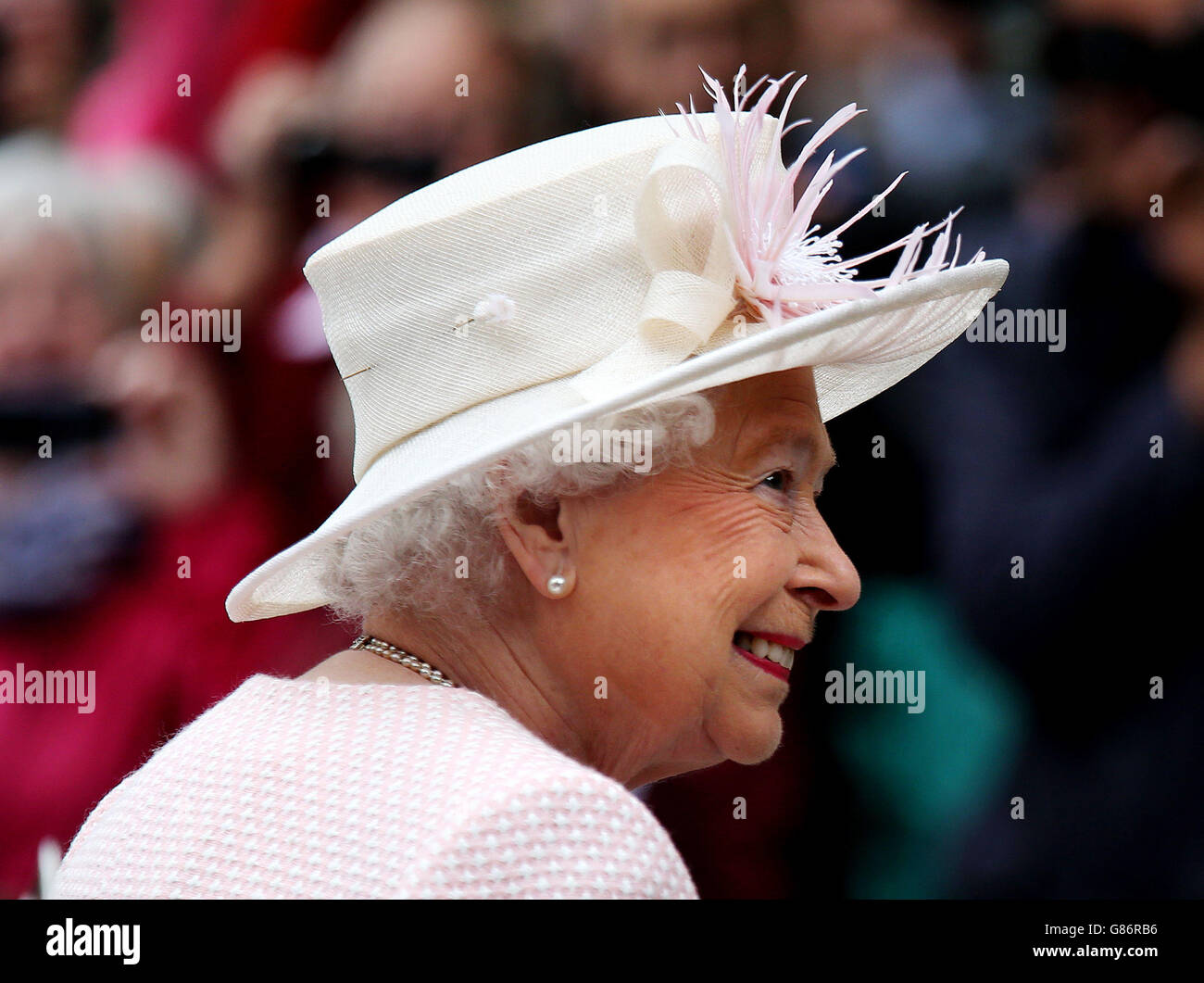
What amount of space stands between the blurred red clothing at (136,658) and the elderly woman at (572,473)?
105 cm

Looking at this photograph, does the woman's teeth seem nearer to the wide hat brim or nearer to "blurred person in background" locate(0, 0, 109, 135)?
the wide hat brim

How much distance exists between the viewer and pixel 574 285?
1.75 m

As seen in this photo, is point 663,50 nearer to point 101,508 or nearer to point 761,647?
point 101,508

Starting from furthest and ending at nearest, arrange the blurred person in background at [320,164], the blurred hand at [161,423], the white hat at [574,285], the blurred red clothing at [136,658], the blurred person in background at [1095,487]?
1. the blurred hand at [161,423]
2. the blurred person in background at [320,164]
3. the blurred red clothing at [136,658]
4. the blurred person in background at [1095,487]
5. the white hat at [574,285]

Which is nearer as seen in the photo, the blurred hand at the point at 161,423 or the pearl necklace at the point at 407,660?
the pearl necklace at the point at 407,660

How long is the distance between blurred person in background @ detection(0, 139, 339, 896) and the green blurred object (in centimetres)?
102

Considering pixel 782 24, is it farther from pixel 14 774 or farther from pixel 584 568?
pixel 14 774

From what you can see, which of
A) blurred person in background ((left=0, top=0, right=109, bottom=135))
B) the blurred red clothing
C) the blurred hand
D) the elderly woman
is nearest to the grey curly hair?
the elderly woman

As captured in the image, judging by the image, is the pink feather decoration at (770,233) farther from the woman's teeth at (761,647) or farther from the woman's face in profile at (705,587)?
the woman's teeth at (761,647)

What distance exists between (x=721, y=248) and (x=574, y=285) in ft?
0.56

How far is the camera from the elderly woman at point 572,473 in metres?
1.63

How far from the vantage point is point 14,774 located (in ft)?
10.1

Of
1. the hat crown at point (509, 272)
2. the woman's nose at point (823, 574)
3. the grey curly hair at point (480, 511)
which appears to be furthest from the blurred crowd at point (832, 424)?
the grey curly hair at point (480, 511)
